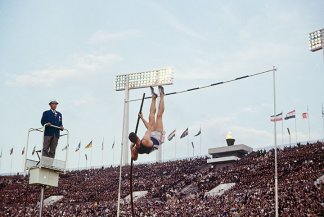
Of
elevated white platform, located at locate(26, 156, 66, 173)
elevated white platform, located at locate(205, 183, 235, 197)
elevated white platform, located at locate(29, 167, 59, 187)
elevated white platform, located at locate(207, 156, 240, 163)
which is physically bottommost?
elevated white platform, located at locate(29, 167, 59, 187)

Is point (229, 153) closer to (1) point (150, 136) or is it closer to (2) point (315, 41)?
(2) point (315, 41)

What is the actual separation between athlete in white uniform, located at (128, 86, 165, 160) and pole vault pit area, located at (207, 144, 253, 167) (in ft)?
111

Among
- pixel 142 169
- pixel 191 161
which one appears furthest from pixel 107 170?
pixel 191 161

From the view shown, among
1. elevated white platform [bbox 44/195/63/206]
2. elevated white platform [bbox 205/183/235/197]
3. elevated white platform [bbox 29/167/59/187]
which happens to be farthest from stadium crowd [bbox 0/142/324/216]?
elevated white platform [bbox 29/167/59/187]

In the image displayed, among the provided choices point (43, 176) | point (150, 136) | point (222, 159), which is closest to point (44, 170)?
point (43, 176)

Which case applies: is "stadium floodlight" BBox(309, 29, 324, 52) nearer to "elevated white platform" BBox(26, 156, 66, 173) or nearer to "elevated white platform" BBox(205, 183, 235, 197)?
"elevated white platform" BBox(205, 183, 235, 197)

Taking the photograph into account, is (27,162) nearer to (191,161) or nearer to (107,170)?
(191,161)

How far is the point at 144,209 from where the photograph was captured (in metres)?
37.7

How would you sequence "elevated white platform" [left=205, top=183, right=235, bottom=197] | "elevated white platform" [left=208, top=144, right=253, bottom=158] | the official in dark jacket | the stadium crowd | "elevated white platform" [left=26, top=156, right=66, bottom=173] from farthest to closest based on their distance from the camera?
1. "elevated white platform" [left=208, top=144, right=253, bottom=158]
2. "elevated white platform" [left=205, top=183, right=235, bottom=197]
3. the stadium crowd
4. the official in dark jacket
5. "elevated white platform" [left=26, top=156, right=66, bottom=173]

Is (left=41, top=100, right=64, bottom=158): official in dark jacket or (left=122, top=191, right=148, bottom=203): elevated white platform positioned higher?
(left=41, top=100, right=64, bottom=158): official in dark jacket

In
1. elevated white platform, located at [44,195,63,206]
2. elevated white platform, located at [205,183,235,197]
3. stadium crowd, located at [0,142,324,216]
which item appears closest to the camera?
stadium crowd, located at [0,142,324,216]

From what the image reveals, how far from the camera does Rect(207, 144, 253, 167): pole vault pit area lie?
151 ft

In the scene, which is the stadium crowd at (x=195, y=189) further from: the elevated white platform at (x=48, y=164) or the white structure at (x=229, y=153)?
the elevated white platform at (x=48, y=164)

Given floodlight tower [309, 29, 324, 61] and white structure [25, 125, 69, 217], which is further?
floodlight tower [309, 29, 324, 61]
